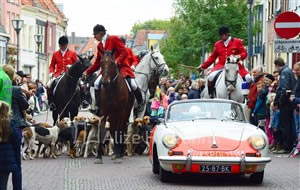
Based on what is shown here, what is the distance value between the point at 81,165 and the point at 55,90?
4.94 meters

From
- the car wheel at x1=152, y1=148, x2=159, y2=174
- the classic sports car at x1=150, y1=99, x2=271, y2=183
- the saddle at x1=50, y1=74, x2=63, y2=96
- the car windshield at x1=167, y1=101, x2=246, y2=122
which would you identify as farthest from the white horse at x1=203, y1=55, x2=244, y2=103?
the car wheel at x1=152, y1=148, x2=159, y2=174

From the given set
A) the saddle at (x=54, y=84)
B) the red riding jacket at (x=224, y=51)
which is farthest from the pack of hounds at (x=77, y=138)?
the red riding jacket at (x=224, y=51)

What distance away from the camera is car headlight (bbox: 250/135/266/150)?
14574mm

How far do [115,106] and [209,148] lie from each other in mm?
5185

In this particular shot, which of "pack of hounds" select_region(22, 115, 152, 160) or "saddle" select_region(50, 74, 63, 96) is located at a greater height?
"saddle" select_region(50, 74, 63, 96)

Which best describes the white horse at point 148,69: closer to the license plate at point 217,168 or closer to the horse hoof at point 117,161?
the horse hoof at point 117,161

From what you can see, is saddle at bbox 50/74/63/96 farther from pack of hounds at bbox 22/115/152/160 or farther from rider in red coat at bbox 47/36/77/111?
pack of hounds at bbox 22/115/152/160

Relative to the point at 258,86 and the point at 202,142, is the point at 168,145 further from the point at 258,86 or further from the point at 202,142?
the point at 258,86

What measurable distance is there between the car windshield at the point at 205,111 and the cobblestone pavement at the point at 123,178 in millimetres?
946

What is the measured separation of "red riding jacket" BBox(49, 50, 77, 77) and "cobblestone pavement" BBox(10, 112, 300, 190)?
18.2 feet

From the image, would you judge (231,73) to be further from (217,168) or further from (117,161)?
(217,168)

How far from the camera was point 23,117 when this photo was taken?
45.1ft

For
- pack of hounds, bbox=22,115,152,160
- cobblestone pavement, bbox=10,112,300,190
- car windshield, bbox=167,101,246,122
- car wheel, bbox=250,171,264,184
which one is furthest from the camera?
pack of hounds, bbox=22,115,152,160

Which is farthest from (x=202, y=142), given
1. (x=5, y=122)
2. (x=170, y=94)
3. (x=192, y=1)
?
(x=192, y=1)
